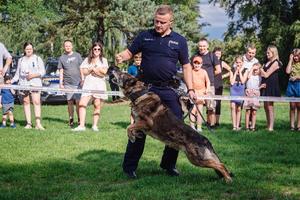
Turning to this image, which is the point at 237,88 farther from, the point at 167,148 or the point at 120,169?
the point at 120,169

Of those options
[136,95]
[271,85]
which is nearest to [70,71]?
[271,85]

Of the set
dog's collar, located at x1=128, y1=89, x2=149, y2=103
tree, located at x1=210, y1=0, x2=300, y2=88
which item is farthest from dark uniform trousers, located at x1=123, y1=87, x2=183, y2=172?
tree, located at x1=210, y1=0, x2=300, y2=88

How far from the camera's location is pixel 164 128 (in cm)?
550

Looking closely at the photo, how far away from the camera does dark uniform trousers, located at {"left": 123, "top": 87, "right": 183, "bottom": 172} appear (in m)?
5.85

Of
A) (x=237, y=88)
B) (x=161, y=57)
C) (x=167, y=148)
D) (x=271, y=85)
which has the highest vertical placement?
(x=161, y=57)

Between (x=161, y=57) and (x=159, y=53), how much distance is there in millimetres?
57

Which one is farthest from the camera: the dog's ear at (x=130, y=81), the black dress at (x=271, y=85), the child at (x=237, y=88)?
the child at (x=237, y=88)

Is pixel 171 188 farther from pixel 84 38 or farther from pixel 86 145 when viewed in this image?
pixel 84 38

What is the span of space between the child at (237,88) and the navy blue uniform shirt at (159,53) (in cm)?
499

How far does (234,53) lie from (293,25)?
9382 millimetres

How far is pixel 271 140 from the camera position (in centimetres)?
893

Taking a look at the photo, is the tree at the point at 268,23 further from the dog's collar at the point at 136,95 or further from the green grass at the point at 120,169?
the dog's collar at the point at 136,95

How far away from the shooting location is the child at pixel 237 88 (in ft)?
34.7

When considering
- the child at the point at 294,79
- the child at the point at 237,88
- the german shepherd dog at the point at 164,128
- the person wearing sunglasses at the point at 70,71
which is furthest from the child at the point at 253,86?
the german shepherd dog at the point at 164,128
